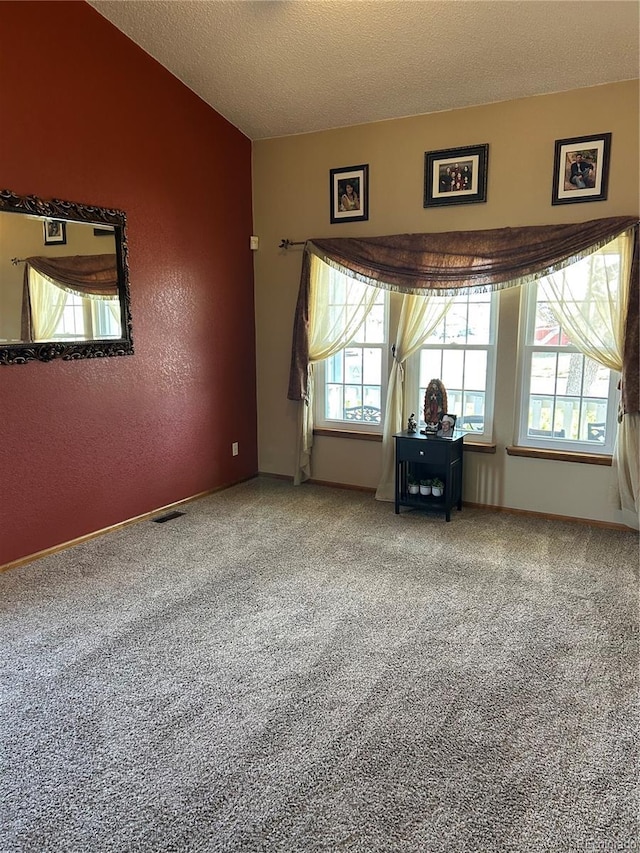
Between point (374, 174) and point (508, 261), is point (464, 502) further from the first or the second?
point (374, 174)

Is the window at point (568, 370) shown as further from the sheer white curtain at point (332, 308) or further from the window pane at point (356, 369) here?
the sheer white curtain at point (332, 308)

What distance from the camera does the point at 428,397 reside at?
14.2 ft

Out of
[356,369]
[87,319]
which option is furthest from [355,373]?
[87,319]

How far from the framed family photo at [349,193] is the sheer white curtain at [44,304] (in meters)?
2.16

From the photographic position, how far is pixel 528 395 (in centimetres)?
427

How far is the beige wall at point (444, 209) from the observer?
12.5 ft

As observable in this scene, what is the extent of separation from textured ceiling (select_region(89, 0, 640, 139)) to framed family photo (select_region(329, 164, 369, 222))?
396mm

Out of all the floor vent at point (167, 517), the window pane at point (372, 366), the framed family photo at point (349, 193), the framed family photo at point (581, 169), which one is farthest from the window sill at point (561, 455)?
the floor vent at point (167, 517)

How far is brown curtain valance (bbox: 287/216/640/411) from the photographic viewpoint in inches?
149

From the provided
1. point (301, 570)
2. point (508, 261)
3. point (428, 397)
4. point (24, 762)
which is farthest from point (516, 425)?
point (24, 762)

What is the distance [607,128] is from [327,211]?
1983mm

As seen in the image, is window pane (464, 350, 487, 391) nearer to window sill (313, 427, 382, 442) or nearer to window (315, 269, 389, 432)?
window (315, 269, 389, 432)

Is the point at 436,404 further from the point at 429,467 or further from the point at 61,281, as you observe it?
the point at 61,281

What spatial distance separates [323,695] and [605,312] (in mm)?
2954
